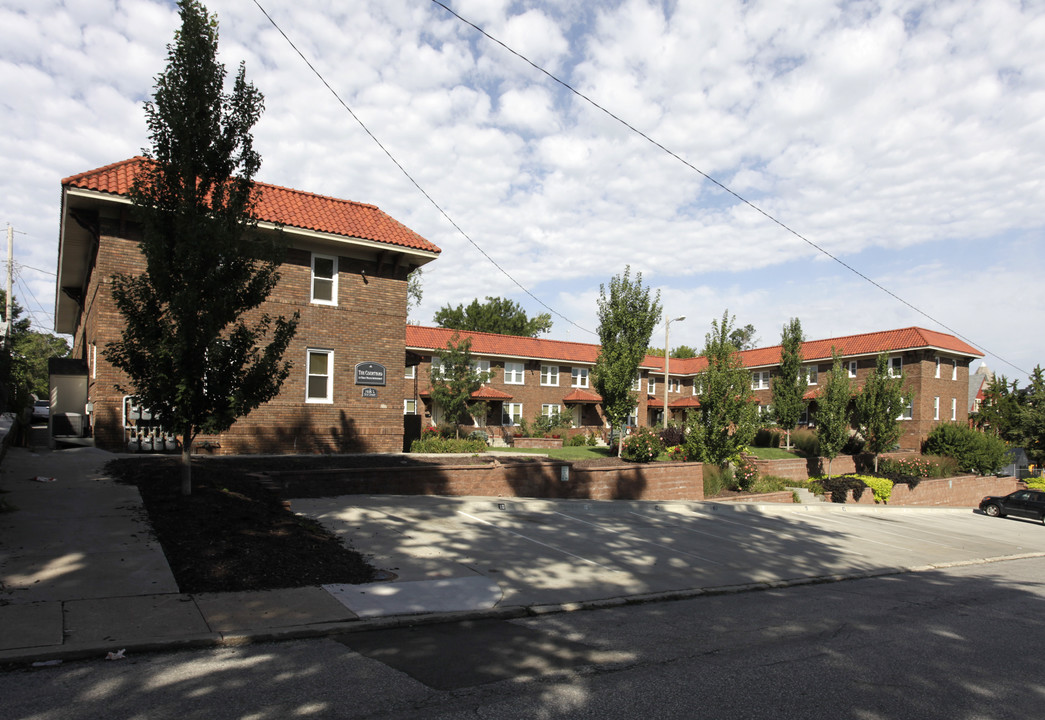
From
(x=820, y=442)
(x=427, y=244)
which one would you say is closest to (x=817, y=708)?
(x=427, y=244)

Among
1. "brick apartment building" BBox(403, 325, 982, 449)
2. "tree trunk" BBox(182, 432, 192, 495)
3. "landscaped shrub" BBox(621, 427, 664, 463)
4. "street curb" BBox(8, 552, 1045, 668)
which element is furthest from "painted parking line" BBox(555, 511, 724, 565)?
"brick apartment building" BBox(403, 325, 982, 449)

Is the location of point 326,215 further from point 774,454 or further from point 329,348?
point 774,454

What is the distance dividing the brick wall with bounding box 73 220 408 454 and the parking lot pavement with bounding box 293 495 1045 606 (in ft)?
19.2

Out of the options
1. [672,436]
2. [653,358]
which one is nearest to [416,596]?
[672,436]

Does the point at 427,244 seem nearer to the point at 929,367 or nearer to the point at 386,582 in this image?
the point at 386,582

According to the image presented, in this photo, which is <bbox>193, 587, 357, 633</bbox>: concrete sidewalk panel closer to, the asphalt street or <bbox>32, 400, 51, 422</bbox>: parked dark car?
the asphalt street

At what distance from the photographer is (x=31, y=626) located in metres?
5.57

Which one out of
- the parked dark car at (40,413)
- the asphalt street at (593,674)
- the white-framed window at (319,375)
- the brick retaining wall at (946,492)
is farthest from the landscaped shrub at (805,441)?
the parked dark car at (40,413)

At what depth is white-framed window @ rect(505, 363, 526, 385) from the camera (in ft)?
145

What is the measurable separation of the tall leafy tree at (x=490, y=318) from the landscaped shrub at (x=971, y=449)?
38044mm

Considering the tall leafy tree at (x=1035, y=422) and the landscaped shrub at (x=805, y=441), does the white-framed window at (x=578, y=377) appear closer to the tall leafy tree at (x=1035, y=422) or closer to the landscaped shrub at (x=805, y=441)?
the landscaped shrub at (x=805, y=441)

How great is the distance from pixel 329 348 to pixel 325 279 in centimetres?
209

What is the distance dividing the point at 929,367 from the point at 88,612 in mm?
44277

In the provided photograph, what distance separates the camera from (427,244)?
20281 millimetres
